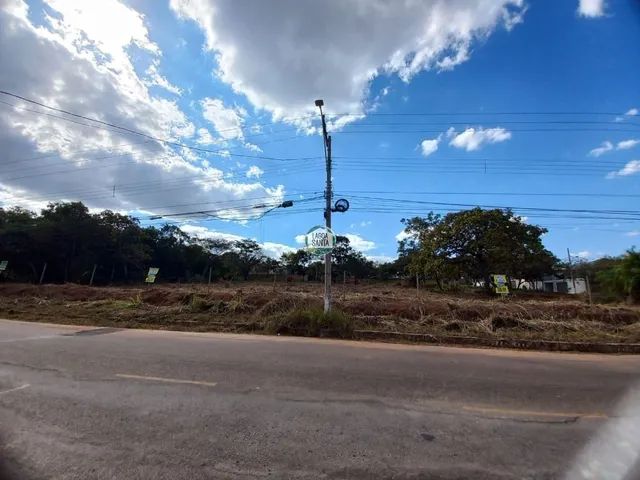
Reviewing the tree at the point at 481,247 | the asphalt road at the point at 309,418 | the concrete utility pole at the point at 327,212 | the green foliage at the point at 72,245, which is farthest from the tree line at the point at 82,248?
the asphalt road at the point at 309,418

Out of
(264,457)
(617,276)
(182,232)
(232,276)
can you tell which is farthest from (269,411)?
(182,232)

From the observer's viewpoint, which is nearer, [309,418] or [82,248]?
[309,418]

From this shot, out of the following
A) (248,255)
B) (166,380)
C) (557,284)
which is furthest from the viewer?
(248,255)

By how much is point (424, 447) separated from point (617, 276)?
29.3 metres

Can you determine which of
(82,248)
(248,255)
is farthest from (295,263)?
(82,248)


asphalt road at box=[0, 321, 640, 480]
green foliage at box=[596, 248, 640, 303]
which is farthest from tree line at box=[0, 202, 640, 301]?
asphalt road at box=[0, 321, 640, 480]

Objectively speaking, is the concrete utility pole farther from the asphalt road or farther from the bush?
the asphalt road

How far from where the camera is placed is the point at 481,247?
35.4 meters

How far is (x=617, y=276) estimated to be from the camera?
90.1 feet

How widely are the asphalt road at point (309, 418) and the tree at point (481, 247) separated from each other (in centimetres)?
2591

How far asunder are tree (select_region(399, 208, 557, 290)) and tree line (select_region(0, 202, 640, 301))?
0.08 meters

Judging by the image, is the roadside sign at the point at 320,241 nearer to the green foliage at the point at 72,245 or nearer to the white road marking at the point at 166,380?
the white road marking at the point at 166,380

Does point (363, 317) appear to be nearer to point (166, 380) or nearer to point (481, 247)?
point (166, 380)

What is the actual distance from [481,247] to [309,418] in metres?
33.1
